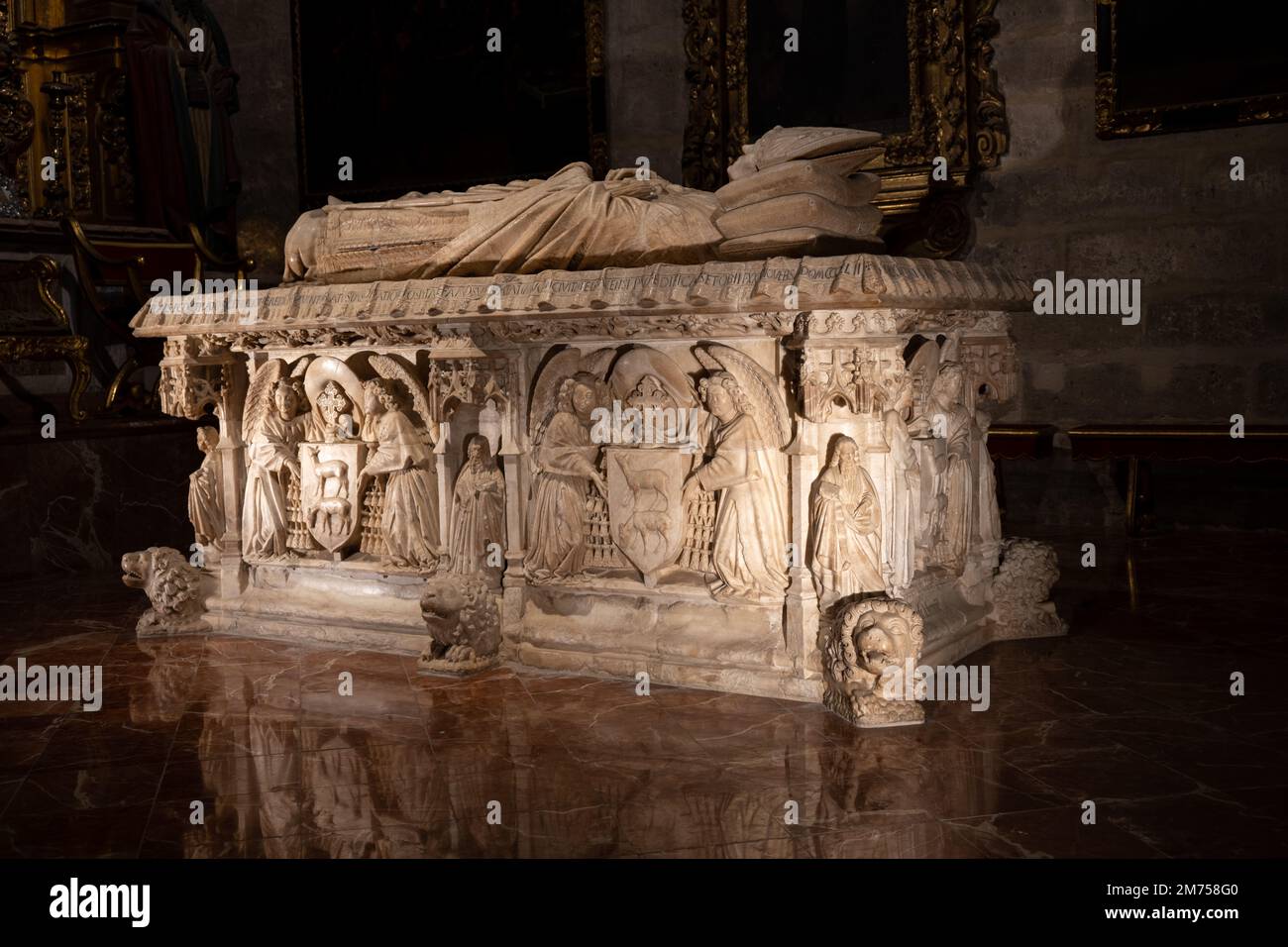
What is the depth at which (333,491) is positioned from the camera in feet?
18.1

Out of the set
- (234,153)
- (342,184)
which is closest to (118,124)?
(234,153)

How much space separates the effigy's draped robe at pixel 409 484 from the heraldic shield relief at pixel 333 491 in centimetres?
21

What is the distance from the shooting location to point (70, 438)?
300 inches

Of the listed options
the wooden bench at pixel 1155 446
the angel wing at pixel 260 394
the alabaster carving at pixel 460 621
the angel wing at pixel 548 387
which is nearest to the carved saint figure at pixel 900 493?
the angel wing at pixel 548 387

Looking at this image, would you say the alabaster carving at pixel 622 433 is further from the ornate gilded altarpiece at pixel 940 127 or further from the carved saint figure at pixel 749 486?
the ornate gilded altarpiece at pixel 940 127

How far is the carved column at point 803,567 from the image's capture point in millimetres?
4414

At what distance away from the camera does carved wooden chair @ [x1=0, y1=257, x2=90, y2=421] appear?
764cm

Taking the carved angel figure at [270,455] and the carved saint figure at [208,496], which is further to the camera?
the carved saint figure at [208,496]

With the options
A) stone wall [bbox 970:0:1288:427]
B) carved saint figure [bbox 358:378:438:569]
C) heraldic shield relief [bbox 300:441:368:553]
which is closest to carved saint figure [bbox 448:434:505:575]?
carved saint figure [bbox 358:378:438:569]

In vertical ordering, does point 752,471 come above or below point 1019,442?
below

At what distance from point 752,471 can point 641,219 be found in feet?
3.40
